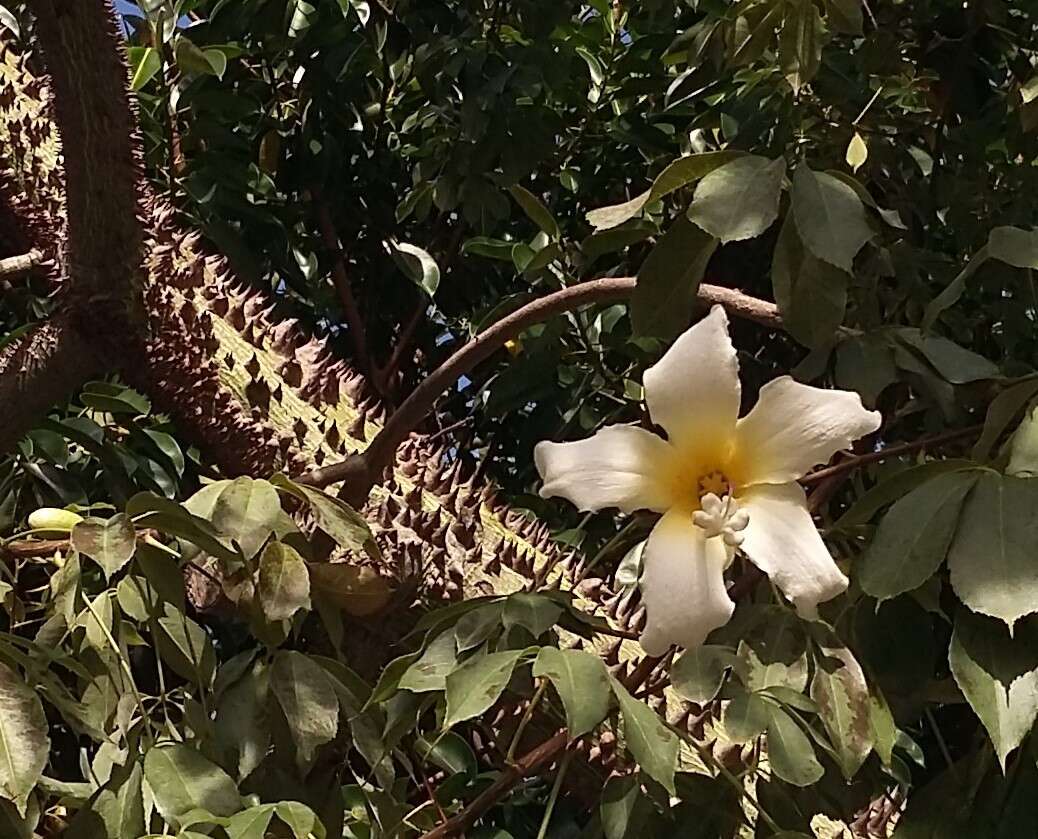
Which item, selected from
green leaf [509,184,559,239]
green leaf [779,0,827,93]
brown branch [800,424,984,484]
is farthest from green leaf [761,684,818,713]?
green leaf [779,0,827,93]

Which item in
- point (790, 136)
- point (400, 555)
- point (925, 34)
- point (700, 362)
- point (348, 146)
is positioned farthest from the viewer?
point (348, 146)

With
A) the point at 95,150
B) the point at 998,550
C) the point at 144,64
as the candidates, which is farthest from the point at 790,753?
the point at 144,64

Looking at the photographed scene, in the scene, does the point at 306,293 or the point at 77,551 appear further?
the point at 306,293

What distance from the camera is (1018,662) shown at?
0.50 meters

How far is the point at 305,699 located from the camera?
66cm

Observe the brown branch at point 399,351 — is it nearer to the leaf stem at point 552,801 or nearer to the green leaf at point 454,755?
the green leaf at point 454,755

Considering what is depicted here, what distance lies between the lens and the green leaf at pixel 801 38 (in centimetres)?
83

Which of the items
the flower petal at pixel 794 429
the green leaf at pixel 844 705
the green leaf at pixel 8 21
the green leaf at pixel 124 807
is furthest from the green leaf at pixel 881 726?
the green leaf at pixel 8 21

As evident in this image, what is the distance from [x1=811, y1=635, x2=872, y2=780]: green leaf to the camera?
0.55 m

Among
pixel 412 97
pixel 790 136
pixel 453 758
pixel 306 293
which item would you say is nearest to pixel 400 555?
pixel 453 758

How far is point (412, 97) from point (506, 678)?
1.10m

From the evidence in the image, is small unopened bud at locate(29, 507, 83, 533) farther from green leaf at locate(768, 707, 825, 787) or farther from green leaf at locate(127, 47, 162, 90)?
green leaf at locate(127, 47, 162, 90)

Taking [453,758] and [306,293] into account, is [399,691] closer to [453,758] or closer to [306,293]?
[453,758]

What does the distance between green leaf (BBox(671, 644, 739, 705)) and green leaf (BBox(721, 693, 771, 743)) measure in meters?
0.01
